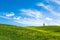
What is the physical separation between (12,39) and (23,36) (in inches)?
158

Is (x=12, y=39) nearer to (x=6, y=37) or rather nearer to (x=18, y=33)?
(x=6, y=37)

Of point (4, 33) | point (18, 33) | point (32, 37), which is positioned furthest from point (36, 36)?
point (4, 33)

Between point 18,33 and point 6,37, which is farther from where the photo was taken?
point 18,33

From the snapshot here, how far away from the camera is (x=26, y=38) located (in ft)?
137

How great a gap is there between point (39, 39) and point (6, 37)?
7024mm

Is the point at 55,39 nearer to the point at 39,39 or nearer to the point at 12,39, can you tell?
the point at 39,39

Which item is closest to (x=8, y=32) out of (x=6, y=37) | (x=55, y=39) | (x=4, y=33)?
(x=4, y=33)

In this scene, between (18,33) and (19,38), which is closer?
(19,38)

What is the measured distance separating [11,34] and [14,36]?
5.28 feet

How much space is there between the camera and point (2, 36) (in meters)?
41.1

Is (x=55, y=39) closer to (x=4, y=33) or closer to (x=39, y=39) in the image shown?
(x=39, y=39)

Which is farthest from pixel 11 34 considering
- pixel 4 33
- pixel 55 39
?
pixel 55 39

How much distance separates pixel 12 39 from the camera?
3984cm

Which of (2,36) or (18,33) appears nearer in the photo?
(2,36)
